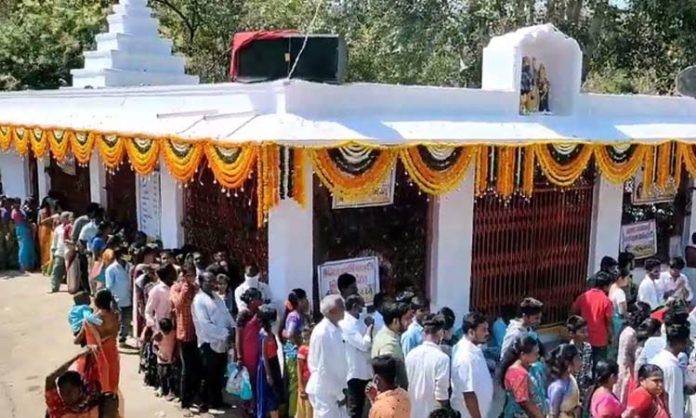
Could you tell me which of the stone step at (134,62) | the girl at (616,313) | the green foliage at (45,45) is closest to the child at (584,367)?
the girl at (616,313)

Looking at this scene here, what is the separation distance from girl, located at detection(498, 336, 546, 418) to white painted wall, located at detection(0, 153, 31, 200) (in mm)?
12302

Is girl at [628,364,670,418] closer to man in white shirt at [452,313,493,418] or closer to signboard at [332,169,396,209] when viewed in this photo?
man in white shirt at [452,313,493,418]

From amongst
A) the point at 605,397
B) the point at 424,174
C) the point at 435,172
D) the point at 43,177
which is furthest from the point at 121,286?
the point at 43,177

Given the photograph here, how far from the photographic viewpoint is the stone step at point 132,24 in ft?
55.8

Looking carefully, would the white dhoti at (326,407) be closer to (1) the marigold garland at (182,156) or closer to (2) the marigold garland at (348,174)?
(2) the marigold garland at (348,174)

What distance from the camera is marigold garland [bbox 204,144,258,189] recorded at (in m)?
7.11

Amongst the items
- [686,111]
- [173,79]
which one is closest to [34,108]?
[173,79]

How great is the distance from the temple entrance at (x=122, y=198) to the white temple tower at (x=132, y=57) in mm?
4642

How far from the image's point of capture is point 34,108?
14.3 meters

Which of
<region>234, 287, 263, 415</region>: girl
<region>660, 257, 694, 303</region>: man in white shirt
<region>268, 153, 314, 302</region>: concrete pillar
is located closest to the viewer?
<region>234, 287, 263, 415</region>: girl

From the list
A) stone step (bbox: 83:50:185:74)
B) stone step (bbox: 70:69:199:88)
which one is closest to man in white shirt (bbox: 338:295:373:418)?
stone step (bbox: 70:69:199:88)

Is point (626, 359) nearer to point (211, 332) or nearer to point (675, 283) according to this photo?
point (675, 283)

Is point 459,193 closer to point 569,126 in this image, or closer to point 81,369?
point 569,126

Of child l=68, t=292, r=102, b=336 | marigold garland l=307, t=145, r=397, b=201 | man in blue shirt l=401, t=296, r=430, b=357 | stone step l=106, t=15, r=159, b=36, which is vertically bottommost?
man in blue shirt l=401, t=296, r=430, b=357
